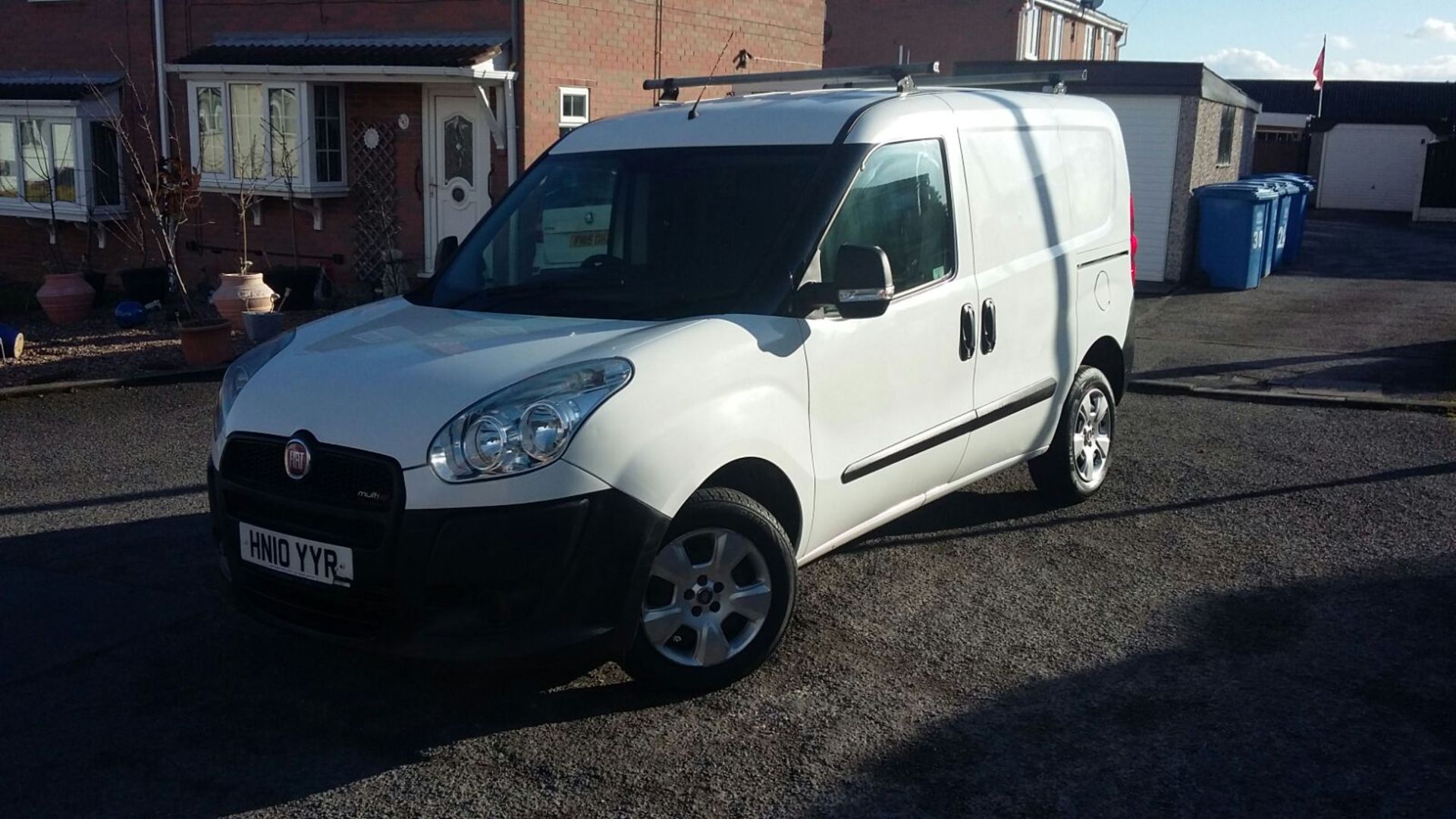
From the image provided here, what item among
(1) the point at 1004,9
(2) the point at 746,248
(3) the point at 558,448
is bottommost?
(3) the point at 558,448

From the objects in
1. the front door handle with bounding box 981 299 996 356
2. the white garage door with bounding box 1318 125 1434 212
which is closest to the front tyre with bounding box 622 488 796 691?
the front door handle with bounding box 981 299 996 356

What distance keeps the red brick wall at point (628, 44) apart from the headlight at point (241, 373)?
1004cm

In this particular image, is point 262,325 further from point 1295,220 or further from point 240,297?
point 1295,220

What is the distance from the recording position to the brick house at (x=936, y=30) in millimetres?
29859

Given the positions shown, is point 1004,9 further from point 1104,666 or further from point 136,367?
point 1104,666

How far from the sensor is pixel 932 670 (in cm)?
470

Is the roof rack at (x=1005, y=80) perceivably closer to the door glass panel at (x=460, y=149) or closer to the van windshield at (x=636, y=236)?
the van windshield at (x=636, y=236)

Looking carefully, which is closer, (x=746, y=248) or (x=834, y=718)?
(x=834, y=718)

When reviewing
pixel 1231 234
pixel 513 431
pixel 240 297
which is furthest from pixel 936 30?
pixel 513 431

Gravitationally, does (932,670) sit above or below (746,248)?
below

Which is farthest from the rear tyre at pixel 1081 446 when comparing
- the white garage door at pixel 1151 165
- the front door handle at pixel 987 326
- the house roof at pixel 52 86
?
the house roof at pixel 52 86

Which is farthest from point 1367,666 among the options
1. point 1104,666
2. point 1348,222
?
point 1348,222

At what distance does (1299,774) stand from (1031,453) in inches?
104

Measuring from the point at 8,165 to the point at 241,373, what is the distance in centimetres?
1597
